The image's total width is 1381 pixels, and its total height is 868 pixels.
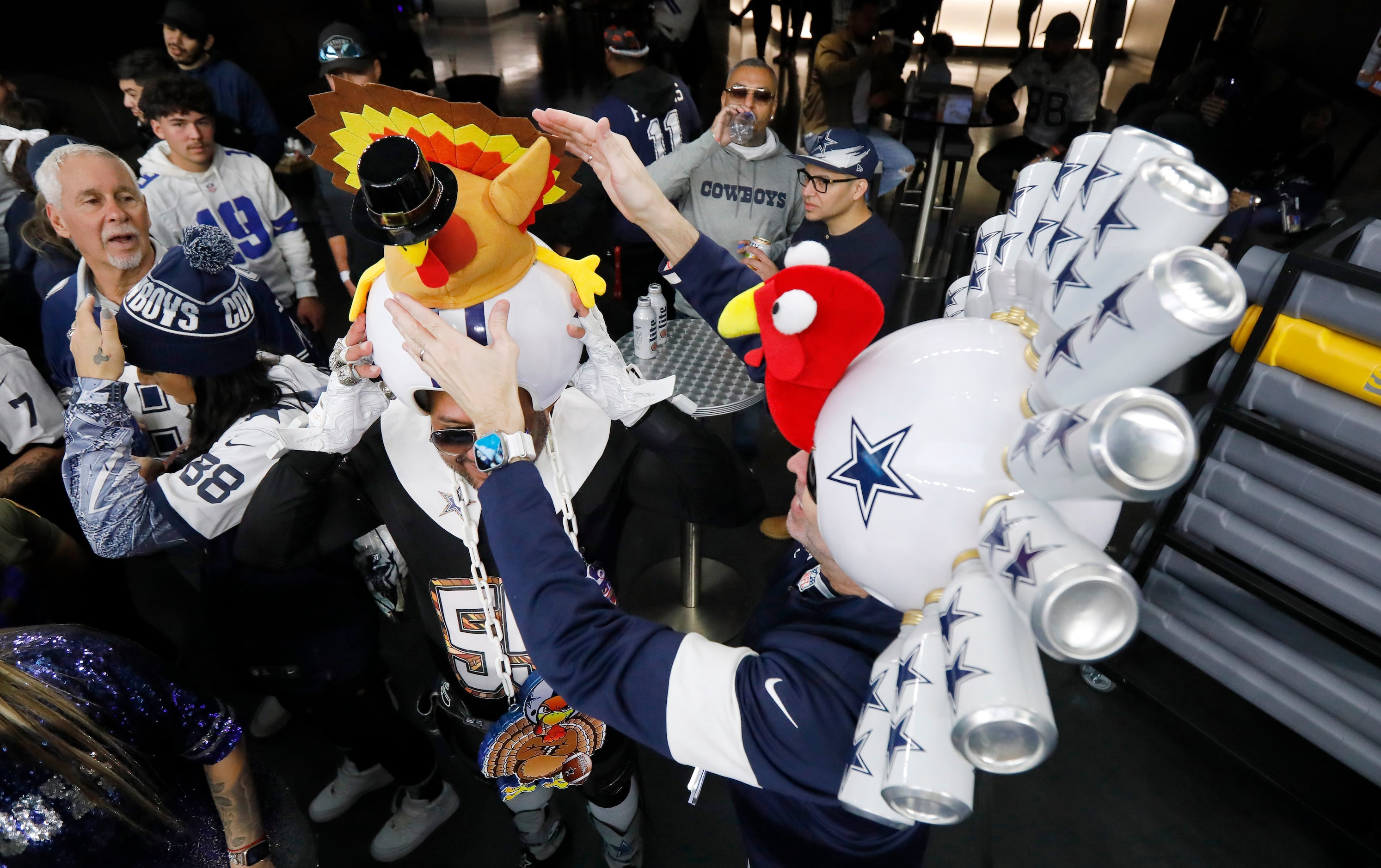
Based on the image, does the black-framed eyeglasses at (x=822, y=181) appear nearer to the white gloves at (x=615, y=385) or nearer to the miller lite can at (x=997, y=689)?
the white gloves at (x=615, y=385)

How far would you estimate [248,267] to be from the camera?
3205 millimetres

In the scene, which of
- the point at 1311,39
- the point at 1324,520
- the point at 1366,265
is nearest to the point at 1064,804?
the point at 1324,520

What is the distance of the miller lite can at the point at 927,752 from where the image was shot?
69 centimetres

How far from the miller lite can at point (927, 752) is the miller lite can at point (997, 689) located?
3 centimetres

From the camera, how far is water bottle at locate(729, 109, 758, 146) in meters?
3.18

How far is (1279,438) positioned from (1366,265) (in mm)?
508

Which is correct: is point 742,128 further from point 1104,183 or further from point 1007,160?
point 1007,160

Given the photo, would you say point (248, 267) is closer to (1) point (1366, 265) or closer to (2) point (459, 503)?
(2) point (459, 503)

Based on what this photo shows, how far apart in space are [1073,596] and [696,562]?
2.42 meters

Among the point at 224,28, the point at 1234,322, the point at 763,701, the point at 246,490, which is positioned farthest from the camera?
the point at 224,28

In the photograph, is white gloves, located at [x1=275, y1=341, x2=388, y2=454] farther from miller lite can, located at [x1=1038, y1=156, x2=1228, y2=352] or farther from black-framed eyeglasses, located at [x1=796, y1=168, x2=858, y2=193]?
black-framed eyeglasses, located at [x1=796, y1=168, x2=858, y2=193]

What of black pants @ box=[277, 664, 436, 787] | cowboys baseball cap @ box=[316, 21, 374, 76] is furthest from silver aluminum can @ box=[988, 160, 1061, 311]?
cowboys baseball cap @ box=[316, 21, 374, 76]

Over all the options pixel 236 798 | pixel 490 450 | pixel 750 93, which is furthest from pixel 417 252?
pixel 750 93

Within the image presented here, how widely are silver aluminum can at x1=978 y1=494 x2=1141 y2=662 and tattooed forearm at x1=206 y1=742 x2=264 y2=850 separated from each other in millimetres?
1427
